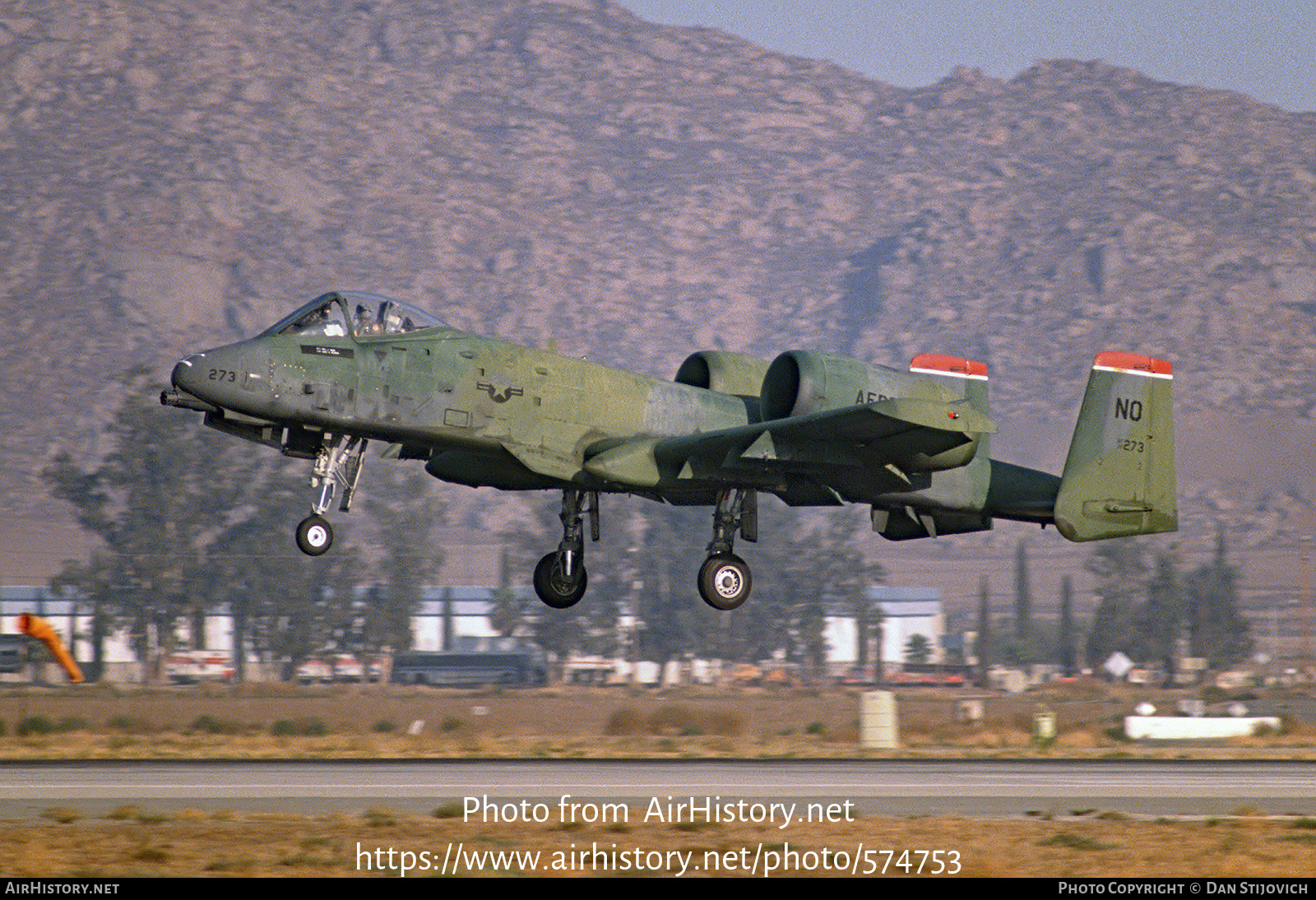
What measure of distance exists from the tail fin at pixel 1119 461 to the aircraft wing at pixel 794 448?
3655mm

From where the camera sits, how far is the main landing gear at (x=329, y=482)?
22.4m

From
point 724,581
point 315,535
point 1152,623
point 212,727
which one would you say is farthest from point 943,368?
point 1152,623

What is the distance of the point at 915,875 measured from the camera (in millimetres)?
15922

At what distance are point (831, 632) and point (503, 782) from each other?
99239 mm

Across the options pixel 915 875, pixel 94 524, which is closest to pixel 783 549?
pixel 94 524

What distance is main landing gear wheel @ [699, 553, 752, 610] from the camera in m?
24.6

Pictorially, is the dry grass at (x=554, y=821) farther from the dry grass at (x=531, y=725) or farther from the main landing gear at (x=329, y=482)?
the main landing gear at (x=329, y=482)

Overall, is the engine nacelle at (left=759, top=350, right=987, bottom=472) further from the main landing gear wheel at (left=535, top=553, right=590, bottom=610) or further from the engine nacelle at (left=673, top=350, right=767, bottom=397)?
the main landing gear wheel at (left=535, top=553, right=590, bottom=610)

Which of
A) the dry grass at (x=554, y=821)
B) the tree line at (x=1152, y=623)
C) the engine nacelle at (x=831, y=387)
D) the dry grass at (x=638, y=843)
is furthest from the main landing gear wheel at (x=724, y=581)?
the tree line at (x=1152, y=623)

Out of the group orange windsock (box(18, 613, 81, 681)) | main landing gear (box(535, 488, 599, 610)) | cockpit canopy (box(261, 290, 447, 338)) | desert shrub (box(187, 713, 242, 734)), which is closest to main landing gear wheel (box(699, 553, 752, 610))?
main landing gear (box(535, 488, 599, 610))

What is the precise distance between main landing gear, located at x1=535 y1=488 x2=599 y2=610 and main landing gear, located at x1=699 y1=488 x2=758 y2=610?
1806 millimetres

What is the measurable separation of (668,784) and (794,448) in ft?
18.2

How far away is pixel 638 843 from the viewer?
1784 centimetres
